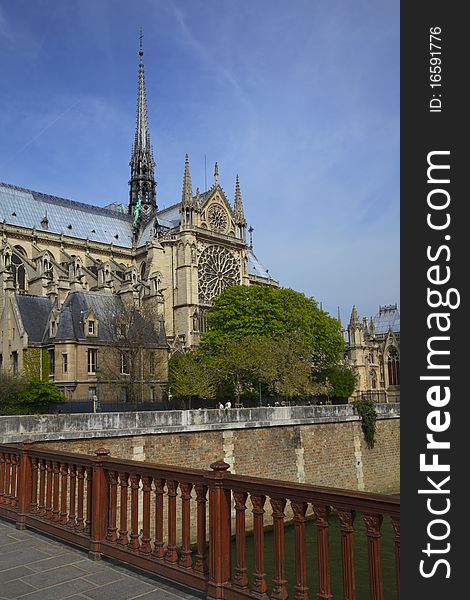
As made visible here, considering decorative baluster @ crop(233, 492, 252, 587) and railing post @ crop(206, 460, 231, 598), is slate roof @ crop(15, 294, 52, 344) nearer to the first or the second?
railing post @ crop(206, 460, 231, 598)

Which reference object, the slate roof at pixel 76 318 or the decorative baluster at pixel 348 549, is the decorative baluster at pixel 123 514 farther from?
the slate roof at pixel 76 318

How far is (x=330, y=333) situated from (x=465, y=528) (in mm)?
45515

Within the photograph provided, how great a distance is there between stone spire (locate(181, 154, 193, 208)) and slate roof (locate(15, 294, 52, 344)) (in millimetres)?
22942

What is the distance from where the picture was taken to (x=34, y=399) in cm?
2969

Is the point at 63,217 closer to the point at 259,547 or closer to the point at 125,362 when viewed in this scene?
the point at 125,362

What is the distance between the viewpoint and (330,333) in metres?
48.7

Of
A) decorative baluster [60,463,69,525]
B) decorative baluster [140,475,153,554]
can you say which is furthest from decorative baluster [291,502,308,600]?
decorative baluster [60,463,69,525]

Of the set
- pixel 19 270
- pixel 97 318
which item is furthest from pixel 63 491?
pixel 19 270

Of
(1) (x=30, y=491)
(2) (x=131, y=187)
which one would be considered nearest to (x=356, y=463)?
(1) (x=30, y=491)

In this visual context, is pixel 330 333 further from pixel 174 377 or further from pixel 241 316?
pixel 174 377

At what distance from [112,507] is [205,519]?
1.54 m

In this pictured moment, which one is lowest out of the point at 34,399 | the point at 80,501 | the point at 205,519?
the point at 34,399

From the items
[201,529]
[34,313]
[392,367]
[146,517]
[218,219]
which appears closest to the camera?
[201,529]

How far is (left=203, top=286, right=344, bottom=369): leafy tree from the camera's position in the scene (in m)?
43.6
